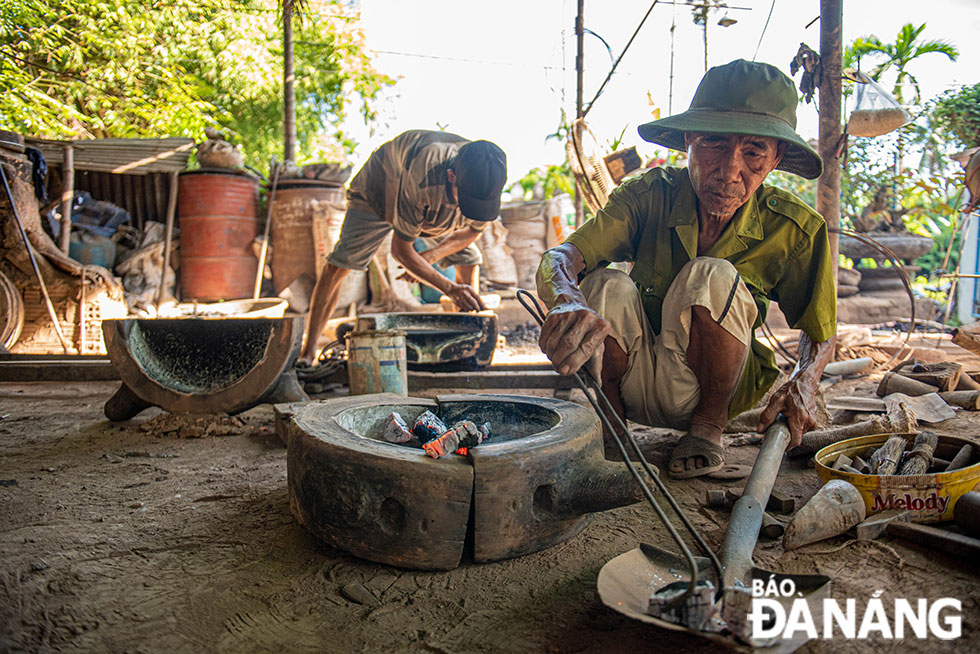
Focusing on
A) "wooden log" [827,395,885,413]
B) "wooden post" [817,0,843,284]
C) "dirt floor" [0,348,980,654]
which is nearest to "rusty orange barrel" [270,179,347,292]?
"wooden post" [817,0,843,284]

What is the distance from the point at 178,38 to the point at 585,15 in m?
6.73

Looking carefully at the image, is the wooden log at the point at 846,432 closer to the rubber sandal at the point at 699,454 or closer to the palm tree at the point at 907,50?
the rubber sandal at the point at 699,454

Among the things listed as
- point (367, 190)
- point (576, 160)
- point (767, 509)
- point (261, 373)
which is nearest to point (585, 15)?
point (576, 160)

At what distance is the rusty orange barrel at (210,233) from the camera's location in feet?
23.2

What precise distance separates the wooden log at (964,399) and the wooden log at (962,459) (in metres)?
1.22

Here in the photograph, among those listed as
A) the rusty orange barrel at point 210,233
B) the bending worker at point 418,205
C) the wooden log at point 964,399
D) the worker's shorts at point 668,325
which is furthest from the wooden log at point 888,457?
the rusty orange barrel at point 210,233

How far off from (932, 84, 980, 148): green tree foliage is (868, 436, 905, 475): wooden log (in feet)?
18.2

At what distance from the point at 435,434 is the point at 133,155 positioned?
6908 millimetres

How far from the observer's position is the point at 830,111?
12.6ft

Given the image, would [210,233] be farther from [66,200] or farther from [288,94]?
[288,94]

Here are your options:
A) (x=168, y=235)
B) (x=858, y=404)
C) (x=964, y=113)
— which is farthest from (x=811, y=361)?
(x=168, y=235)

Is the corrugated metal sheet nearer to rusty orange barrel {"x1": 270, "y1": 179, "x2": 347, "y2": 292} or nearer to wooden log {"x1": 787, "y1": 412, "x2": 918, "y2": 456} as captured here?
rusty orange barrel {"x1": 270, "y1": 179, "x2": 347, "y2": 292}

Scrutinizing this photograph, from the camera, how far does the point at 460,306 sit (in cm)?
425

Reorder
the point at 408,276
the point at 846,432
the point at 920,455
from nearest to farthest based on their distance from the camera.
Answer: the point at 920,455
the point at 846,432
the point at 408,276
